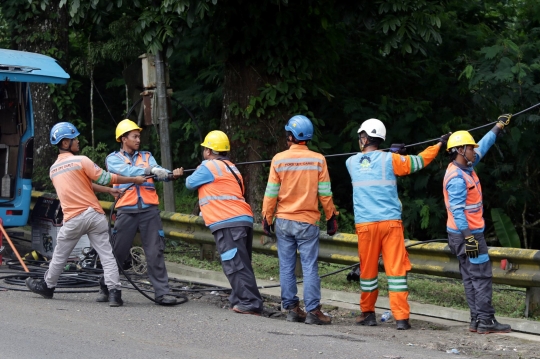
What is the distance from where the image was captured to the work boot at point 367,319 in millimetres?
8023

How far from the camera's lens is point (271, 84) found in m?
12.1

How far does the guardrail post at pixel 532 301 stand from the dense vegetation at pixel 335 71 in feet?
13.6

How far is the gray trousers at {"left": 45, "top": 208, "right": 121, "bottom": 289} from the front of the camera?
8406mm

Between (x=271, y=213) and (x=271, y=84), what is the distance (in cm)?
408

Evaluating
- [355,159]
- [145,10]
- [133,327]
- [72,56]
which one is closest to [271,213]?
[355,159]

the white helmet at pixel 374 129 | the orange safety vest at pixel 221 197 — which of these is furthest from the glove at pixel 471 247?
the orange safety vest at pixel 221 197

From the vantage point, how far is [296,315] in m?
8.12

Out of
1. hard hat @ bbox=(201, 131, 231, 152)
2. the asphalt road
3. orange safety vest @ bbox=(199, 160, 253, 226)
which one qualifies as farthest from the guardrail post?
hard hat @ bbox=(201, 131, 231, 152)

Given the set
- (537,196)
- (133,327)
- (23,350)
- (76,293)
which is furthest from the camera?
(537,196)

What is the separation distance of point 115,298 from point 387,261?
8.19ft

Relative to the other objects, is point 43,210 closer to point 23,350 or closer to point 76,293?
point 76,293

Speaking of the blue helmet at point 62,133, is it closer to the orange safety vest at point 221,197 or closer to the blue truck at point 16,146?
the orange safety vest at point 221,197

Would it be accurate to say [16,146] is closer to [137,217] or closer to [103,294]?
[137,217]

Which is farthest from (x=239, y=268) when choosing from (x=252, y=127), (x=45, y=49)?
(x=45, y=49)
